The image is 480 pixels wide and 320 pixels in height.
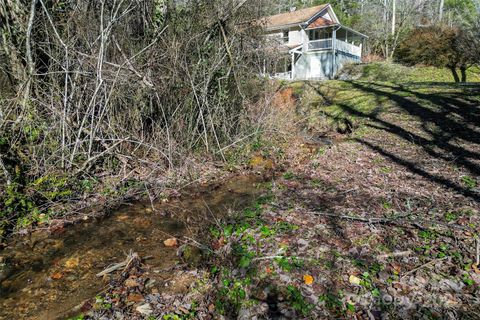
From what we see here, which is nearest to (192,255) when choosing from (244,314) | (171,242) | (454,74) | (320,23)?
(171,242)

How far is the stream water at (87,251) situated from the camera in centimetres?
353

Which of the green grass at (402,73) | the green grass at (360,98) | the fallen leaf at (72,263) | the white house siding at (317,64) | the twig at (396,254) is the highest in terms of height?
the white house siding at (317,64)

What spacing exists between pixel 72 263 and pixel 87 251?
295 mm

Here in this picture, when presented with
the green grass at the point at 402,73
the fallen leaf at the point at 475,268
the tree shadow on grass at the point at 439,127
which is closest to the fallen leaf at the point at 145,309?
the fallen leaf at the point at 475,268

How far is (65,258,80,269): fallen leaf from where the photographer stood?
4117mm

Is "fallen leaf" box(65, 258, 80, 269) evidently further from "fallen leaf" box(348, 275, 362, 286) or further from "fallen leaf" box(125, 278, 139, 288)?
"fallen leaf" box(348, 275, 362, 286)

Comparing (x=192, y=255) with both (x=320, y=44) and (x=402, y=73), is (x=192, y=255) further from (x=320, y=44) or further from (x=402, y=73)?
(x=320, y=44)

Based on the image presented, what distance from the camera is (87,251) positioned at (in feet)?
14.6

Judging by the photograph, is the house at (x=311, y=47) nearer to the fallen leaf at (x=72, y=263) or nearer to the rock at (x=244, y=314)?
the fallen leaf at (x=72, y=263)

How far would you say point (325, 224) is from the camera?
4.46 meters

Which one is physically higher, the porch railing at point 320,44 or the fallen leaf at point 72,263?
the porch railing at point 320,44

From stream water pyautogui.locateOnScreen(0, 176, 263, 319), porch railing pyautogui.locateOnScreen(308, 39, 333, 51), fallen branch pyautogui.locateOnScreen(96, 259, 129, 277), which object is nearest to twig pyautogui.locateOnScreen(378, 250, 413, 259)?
stream water pyautogui.locateOnScreen(0, 176, 263, 319)

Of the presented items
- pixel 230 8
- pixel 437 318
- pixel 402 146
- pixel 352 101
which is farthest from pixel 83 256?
pixel 352 101

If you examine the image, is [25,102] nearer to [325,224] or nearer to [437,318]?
[325,224]
